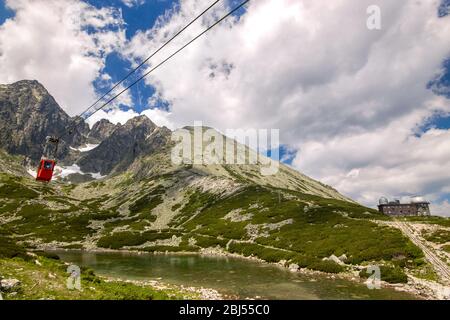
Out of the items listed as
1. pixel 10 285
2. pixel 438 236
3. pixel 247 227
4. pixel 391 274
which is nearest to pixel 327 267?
pixel 391 274

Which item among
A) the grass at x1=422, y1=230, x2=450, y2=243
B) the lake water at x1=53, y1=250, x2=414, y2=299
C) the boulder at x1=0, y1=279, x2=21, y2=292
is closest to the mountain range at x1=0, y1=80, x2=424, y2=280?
the grass at x1=422, y1=230, x2=450, y2=243

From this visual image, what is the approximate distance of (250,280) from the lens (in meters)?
41.9

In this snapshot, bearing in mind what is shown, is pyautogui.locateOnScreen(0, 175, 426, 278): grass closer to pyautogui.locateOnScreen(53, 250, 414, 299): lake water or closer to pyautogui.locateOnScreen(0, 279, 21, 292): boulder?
pyautogui.locateOnScreen(53, 250, 414, 299): lake water

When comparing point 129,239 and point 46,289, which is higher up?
point 46,289

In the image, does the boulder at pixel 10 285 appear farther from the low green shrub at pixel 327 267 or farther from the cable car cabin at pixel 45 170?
the low green shrub at pixel 327 267

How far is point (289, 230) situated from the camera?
82.2 metres

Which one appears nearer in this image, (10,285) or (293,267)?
(10,285)

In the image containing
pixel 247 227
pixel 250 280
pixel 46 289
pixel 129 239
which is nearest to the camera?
pixel 46 289

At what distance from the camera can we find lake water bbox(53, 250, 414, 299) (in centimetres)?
3341

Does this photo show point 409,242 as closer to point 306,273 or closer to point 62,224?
point 306,273

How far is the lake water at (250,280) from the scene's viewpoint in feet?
110

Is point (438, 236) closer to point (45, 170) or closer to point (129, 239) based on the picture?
point (45, 170)
